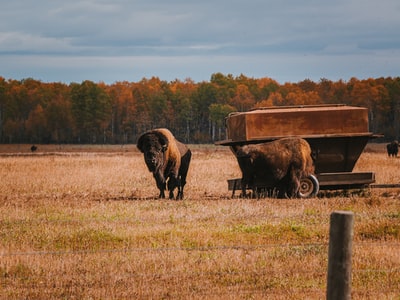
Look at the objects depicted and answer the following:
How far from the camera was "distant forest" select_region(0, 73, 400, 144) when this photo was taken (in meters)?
150

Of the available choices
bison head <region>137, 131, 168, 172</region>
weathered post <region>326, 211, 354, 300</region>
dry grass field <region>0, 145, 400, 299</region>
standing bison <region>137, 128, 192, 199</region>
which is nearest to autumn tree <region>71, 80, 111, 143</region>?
standing bison <region>137, 128, 192, 199</region>

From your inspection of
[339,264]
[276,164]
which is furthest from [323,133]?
[339,264]

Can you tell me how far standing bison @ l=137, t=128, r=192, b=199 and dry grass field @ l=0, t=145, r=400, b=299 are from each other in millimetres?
1207

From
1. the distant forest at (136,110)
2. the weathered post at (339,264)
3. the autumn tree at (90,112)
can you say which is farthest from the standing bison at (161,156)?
the autumn tree at (90,112)

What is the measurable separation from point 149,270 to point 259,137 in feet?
36.5

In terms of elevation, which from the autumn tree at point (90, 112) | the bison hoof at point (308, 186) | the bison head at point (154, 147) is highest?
the autumn tree at point (90, 112)

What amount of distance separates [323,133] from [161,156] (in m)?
4.96

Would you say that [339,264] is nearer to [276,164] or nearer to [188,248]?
[188,248]

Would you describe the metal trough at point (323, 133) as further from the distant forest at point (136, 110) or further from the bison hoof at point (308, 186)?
the distant forest at point (136, 110)

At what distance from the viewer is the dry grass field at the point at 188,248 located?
9.39 m

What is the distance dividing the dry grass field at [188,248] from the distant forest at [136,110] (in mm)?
125834

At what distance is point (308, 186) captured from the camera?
2038cm

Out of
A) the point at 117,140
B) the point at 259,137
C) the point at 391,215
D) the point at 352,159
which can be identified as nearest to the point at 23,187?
the point at 259,137

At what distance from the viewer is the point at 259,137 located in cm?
2094
